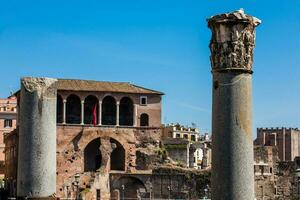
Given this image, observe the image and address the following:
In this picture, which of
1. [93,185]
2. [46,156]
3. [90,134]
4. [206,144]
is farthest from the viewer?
[206,144]

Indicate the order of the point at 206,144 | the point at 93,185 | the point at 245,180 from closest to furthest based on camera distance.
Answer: the point at 245,180, the point at 93,185, the point at 206,144

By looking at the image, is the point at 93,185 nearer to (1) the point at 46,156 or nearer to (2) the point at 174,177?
(2) the point at 174,177

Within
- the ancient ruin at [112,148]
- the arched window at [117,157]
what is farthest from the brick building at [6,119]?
the arched window at [117,157]

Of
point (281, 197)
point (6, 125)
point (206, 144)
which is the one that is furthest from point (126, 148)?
point (6, 125)

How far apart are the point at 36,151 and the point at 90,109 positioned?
51.4 m

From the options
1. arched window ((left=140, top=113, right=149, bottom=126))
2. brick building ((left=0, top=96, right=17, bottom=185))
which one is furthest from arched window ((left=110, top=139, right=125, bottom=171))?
brick building ((left=0, top=96, right=17, bottom=185))

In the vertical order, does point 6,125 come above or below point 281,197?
above

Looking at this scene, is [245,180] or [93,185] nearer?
[245,180]

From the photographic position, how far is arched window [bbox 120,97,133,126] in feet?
204

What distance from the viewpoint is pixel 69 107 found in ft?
203

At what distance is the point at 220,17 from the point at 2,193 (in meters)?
37.6

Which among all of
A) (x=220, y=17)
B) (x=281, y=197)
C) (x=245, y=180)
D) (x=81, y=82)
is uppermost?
(x=81, y=82)

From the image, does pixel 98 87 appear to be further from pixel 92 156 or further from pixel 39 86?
pixel 39 86

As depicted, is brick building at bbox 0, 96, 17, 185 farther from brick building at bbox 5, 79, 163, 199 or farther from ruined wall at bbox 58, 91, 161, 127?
ruined wall at bbox 58, 91, 161, 127
